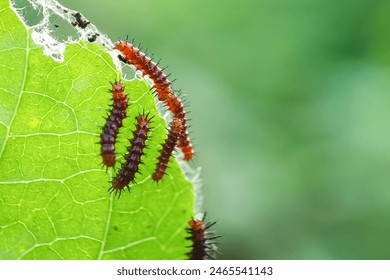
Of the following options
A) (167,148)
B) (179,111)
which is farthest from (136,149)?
(179,111)

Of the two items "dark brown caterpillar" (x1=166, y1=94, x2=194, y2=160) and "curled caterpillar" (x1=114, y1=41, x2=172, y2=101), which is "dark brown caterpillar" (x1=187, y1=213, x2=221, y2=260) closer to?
"dark brown caterpillar" (x1=166, y1=94, x2=194, y2=160)

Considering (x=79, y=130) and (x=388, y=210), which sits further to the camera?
(x=388, y=210)

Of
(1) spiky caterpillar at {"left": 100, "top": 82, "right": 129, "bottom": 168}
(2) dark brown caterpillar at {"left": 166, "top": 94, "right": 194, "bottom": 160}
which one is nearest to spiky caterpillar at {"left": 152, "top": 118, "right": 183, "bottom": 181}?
(2) dark brown caterpillar at {"left": 166, "top": 94, "right": 194, "bottom": 160}

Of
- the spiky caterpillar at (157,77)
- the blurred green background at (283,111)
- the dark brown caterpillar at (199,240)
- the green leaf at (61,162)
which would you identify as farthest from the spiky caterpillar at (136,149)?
the blurred green background at (283,111)

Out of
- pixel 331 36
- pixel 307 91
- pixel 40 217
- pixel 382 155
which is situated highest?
pixel 331 36

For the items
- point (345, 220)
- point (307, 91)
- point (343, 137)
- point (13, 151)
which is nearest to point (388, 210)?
point (345, 220)

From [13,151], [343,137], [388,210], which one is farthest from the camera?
[343,137]

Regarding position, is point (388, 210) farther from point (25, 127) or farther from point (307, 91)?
point (25, 127)

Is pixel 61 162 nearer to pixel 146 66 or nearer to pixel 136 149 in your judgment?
pixel 136 149
